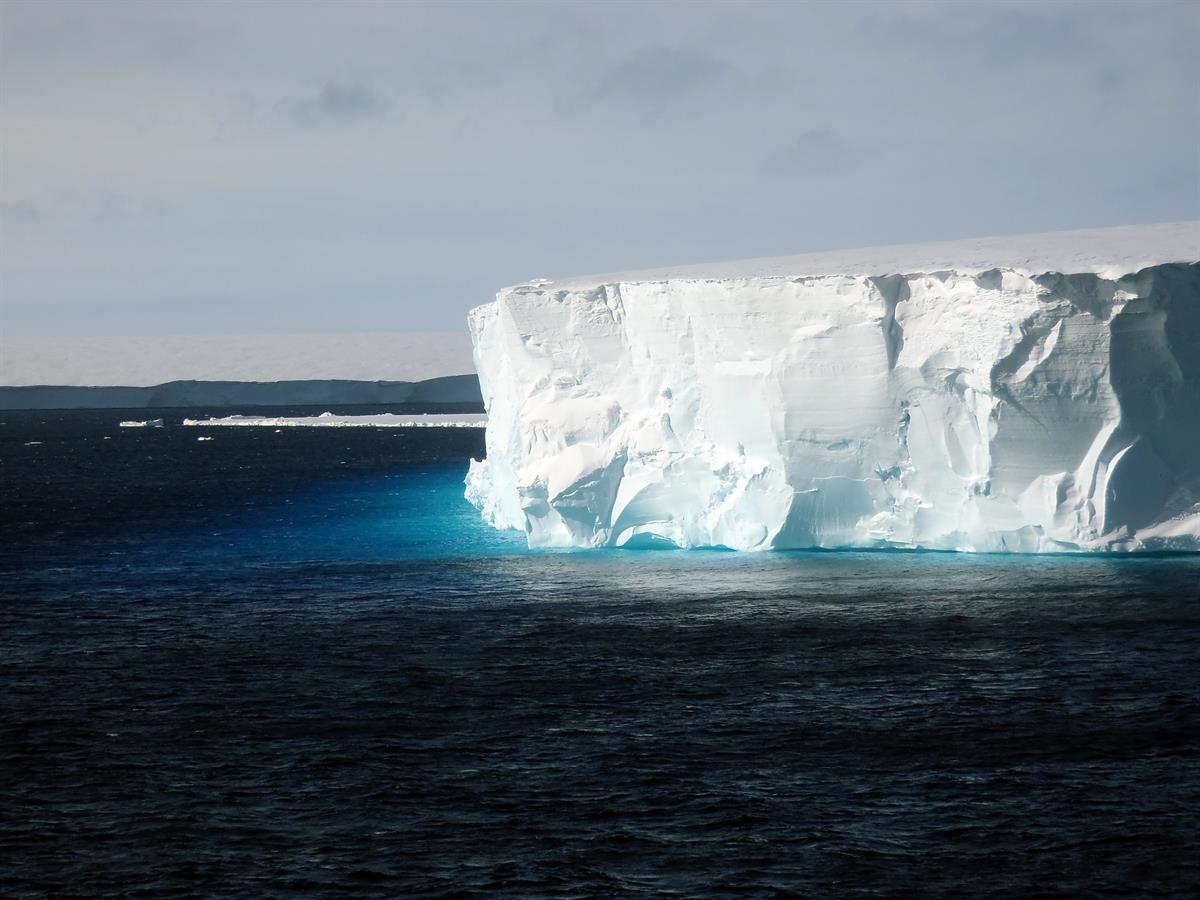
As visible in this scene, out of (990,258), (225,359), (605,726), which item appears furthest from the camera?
(225,359)

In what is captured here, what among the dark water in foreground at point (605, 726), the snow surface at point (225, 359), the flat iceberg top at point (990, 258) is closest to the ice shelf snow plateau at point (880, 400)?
the flat iceberg top at point (990, 258)

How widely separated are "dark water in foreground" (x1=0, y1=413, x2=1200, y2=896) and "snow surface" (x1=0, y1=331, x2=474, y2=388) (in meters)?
80.7

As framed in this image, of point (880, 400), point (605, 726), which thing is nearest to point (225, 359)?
point (880, 400)

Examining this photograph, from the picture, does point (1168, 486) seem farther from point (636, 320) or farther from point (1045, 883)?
point (1045, 883)

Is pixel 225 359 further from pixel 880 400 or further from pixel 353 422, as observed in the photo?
pixel 880 400

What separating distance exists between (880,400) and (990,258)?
10.3ft

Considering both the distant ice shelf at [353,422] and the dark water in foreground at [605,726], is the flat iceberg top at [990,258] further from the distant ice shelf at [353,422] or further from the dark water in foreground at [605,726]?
the distant ice shelf at [353,422]

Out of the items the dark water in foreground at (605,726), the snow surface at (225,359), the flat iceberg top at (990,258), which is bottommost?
the dark water in foreground at (605,726)

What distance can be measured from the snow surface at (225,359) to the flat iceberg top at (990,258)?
252ft

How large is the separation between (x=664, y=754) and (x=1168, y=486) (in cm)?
1370

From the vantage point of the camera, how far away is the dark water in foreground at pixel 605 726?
1082 centimetres

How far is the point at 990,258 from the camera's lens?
2447cm

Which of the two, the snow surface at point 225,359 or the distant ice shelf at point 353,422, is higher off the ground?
the snow surface at point 225,359

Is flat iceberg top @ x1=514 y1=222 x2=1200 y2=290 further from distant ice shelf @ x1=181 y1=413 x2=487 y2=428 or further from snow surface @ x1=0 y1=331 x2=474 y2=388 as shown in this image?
snow surface @ x1=0 y1=331 x2=474 y2=388
